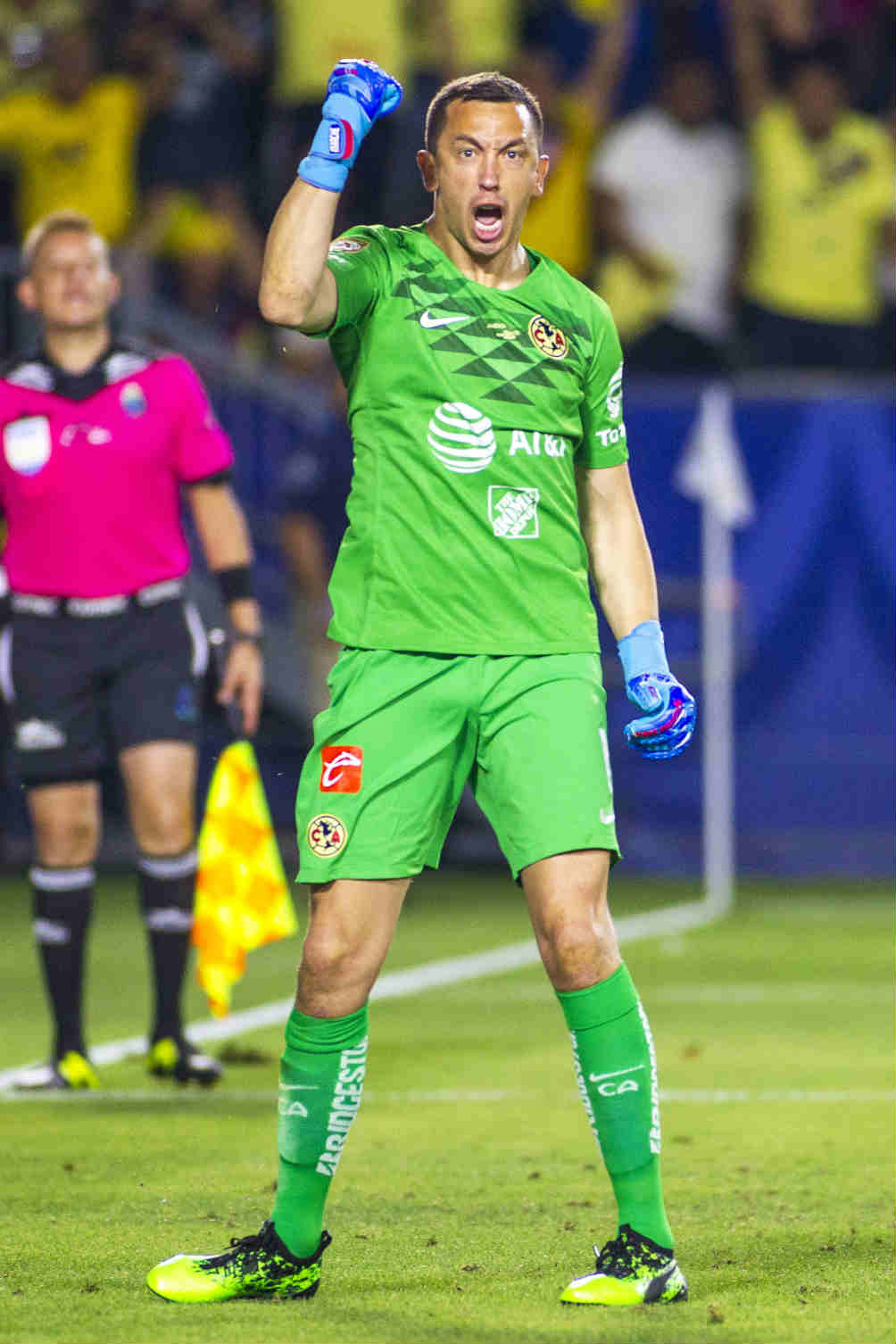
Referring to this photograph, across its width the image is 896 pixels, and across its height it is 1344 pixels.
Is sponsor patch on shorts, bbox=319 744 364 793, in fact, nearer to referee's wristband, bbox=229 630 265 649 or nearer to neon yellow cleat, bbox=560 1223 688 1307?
neon yellow cleat, bbox=560 1223 688 1307

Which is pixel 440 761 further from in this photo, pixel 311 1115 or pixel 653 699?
pixel 311 1115

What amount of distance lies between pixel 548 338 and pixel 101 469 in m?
2.75

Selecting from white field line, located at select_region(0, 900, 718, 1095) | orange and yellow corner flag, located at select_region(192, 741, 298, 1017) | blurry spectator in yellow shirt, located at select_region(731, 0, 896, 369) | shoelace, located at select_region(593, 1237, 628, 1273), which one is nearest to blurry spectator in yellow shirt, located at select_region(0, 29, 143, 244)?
blurry spectator in yellow shirt, located at select_region(731, 0, 896, 369)

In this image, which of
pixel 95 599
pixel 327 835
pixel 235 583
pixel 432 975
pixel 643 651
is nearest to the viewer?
pixel 327 835

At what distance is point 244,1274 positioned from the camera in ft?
15.4

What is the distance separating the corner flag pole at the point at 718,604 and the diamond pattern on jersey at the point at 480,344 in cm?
778

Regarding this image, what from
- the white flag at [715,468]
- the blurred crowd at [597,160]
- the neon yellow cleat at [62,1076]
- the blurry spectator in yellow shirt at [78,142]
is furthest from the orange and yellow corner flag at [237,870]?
→ the blurry spectator in yellow shirt at [78,142]

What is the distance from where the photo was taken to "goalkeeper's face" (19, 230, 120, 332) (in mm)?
7367

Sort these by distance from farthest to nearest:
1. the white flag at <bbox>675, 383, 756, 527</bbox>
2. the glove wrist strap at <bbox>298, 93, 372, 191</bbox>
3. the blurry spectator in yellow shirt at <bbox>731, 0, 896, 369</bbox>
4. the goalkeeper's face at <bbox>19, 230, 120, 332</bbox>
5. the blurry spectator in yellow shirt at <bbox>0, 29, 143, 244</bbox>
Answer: the blurry spectator in yellow shirt at <bbox>0, 29, 143, 244</bbox>
the blurry spectator in yellow shirt at <bbox>731, 0, 896, 369</bbox>
the white flag at <bbox>675, 383, 756, 527</bbox>
the goalkeeper's face at <bbox>19, 230, 120, 332</bbox>
the glove wrist strap at <bbox>298, 93, 372, 191</bbox>

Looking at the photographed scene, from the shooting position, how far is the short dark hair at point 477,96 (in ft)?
15.7

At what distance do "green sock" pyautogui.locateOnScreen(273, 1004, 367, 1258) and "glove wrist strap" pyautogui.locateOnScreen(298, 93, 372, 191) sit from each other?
1552 millimetres

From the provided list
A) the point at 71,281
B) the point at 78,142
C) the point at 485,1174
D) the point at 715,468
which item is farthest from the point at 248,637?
the point at 78,142

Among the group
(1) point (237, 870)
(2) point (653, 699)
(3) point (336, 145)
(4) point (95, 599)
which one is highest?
(3) point (336, 145)

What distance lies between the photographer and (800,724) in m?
13.3
